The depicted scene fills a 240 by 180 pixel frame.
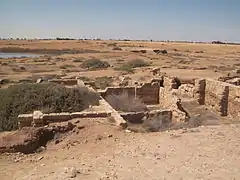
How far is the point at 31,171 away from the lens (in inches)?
284

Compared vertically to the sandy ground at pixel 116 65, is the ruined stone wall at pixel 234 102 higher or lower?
higher

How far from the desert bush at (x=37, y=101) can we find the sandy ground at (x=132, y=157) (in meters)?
2.69

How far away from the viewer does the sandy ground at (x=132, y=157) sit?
6.71 m

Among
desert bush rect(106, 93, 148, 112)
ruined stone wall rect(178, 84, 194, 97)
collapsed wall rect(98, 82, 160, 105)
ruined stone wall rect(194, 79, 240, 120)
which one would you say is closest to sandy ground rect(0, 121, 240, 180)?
desert bush rect(106, 93, 148, 112)

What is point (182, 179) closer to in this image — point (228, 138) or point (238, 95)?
point (228, 138)

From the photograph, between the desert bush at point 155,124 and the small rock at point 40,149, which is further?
the desert bush at point 155,124

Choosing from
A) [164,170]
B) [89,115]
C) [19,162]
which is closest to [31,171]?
[19,162]

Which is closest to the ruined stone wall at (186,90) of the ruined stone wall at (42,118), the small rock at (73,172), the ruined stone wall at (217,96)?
the ruined stone wall at (217,96)

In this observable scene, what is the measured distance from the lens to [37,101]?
480 inches

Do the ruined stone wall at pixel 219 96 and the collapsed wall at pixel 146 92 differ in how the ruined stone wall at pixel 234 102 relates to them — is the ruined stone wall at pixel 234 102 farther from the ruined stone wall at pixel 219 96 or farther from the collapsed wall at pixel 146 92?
the collapsed wall at pixel 146 92

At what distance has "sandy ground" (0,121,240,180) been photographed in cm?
671

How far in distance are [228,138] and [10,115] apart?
7.21 m

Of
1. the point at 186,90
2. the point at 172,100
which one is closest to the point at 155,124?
the point at 172,100

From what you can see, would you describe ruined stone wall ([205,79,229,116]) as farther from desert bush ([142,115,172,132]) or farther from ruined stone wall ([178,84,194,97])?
desert bush ([142,115,172,132])
